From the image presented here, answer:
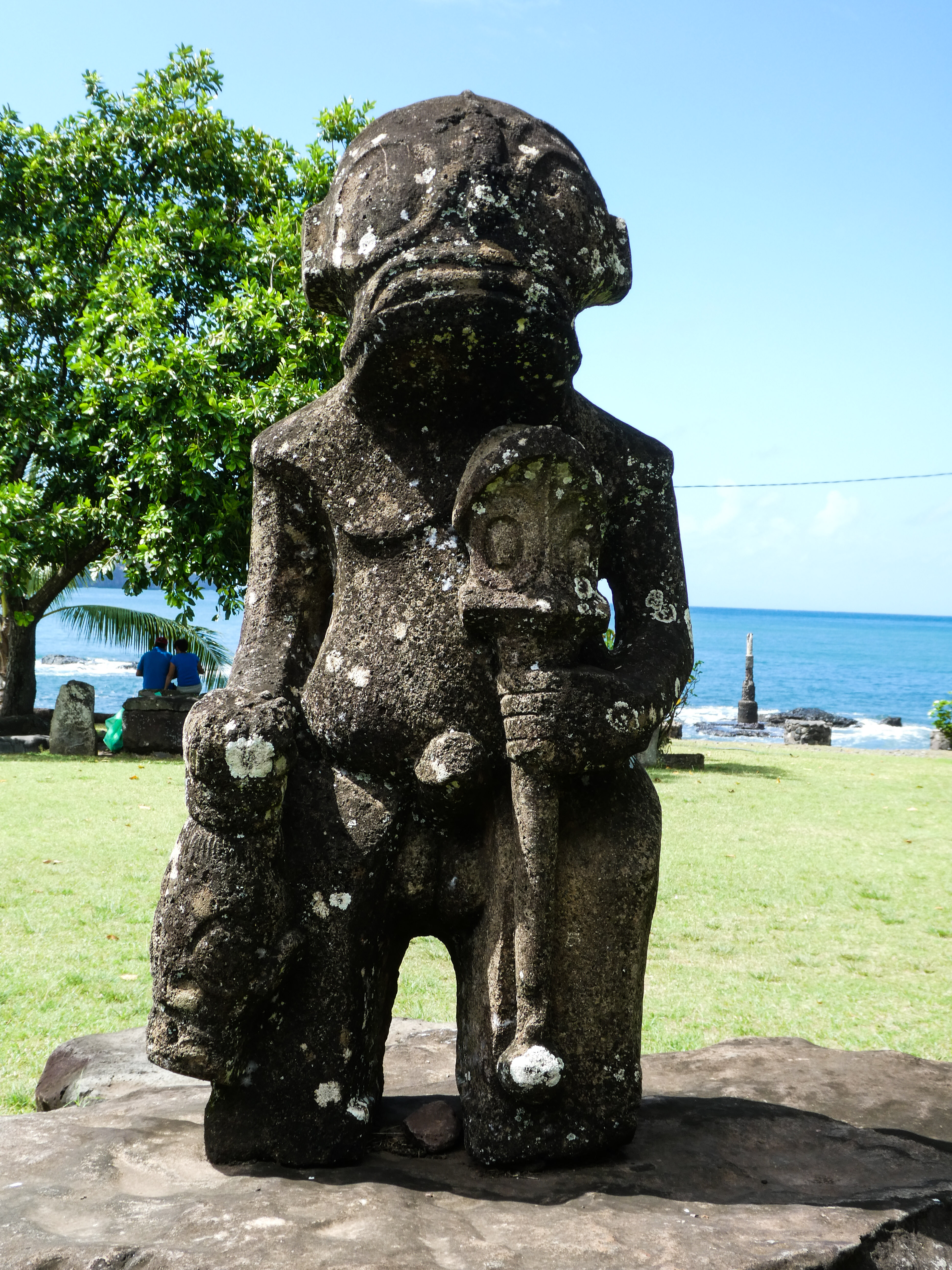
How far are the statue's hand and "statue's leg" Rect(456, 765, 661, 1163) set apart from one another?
0.51ft

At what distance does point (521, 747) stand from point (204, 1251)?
4.02 feet

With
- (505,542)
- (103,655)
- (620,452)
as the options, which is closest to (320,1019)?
(505,542)

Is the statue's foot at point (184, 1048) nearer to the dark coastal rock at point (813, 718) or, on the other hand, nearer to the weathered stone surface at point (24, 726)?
the weathered stone surface at point (24, 726)

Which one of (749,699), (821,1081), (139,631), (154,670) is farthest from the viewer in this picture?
(749,699)

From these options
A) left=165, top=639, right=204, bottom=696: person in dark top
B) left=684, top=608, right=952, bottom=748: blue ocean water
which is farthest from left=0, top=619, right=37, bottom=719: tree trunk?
left=684, top=608, right=952, bottom=748: blue ocean water

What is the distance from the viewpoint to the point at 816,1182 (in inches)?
110

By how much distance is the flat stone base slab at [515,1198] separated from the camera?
2266 millimetres

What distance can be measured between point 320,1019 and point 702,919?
16.9 ft

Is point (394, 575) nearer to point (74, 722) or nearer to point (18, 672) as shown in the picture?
point (74, 722)

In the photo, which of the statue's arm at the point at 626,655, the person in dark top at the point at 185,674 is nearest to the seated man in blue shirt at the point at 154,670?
the person in dark top at the point at 185,674

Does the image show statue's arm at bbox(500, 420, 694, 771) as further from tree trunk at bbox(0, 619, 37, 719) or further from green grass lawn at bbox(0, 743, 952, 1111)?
tree trunk at bbox(0, 619, 37, 719)

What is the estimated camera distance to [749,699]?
31.1 meters

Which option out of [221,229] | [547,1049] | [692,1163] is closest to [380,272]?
[547,1049]

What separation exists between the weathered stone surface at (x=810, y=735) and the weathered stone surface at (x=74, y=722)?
1376 cm
